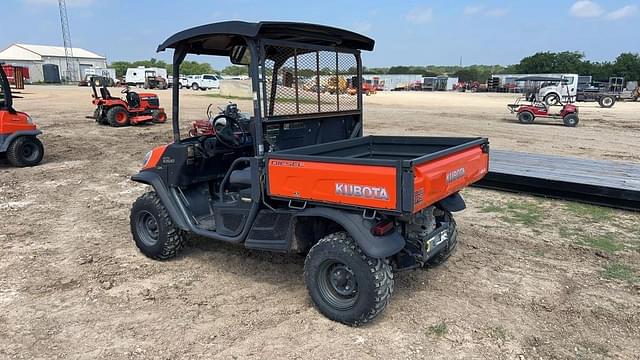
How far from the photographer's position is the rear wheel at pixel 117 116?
15.6 m

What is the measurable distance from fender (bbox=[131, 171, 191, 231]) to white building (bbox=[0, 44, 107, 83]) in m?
80.3

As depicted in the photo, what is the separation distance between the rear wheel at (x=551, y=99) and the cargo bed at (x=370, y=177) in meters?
19.6

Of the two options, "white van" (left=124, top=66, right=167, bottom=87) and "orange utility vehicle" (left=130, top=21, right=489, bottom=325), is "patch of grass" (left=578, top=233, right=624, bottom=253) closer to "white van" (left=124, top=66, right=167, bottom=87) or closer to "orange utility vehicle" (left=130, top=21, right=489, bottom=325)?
"orange utility vehicle" (left=130, top=21, right=489, bottom=325)

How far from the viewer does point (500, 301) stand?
3.75 meters

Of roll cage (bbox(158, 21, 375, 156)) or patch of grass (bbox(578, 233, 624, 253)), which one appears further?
patch of grass (bbox(578, 233, 624, 253))

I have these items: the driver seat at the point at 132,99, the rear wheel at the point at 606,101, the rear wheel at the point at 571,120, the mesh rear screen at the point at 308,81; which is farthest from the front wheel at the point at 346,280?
the rear wheel at the point at 606,101

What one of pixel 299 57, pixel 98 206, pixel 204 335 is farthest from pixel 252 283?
pixel 98 206

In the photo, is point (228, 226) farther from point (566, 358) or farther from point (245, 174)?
point (566, 358)

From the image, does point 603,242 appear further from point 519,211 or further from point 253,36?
point 253,36

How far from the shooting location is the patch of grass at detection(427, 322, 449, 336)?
329 centimetres

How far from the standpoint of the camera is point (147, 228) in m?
4.67

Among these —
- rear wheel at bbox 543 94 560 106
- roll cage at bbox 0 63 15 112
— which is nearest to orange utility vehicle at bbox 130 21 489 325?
roll cage at bbox 0 63 15 112

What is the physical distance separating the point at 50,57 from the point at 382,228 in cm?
9409

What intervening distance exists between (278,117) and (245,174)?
54 cm
